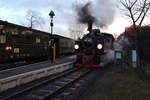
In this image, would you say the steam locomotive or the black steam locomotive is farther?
the steam locomotive

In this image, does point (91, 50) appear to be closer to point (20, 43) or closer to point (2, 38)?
point (20, 43)

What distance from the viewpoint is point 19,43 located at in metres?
15.2

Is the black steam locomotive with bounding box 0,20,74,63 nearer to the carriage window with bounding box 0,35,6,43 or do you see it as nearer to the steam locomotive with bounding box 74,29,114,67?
the carriage window with bounding box 0,35,6,43

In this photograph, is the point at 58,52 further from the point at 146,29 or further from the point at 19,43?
the point at 146,29

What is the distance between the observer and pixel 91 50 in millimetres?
15547

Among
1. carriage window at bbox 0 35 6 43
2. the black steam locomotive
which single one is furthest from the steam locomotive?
carriage window at bbox 0 35 6 43

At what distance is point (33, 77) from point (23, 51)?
5950 mm

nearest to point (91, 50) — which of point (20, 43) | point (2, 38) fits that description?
point (20, 43)

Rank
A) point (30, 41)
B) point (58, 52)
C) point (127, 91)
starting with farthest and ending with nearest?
point (58, 52) < point (30, 41) < point (127, 91)

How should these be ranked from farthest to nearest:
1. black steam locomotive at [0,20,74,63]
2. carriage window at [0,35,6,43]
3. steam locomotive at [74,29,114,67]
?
1. steam locomotive at [74,29,114,67]
2. black steam locomotive at [0,20,74,63]
3. carriage window at [0,35,6,43]

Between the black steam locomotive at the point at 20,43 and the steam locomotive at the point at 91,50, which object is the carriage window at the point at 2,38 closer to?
the black steam locomotive at the point at 20,43

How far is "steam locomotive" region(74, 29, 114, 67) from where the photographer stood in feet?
49.6

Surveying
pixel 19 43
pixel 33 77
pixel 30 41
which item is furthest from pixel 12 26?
pixel 33 77

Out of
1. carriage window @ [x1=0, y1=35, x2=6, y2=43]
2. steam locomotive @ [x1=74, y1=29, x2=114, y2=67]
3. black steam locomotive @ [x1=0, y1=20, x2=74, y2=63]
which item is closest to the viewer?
carriage window @ [x1=0, y1=35, x2=6, y2=43]
